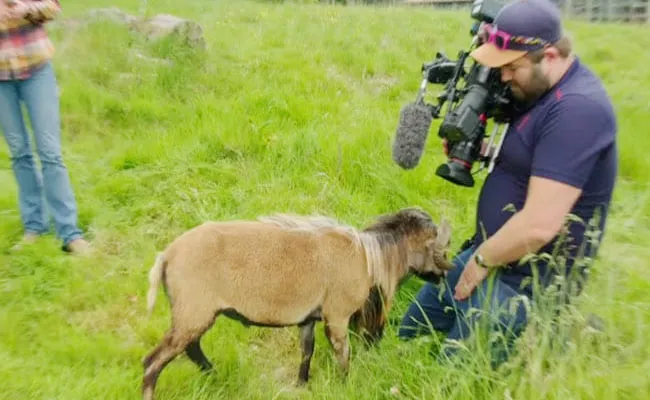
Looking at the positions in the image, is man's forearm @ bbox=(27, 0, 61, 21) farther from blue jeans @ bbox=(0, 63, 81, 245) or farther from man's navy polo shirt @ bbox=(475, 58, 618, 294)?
man's navy polo shirt @ bbox=(475, 58, 618, 294)

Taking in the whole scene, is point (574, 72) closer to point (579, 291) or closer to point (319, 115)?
point (579, 291)

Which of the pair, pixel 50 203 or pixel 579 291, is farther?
pixel 50 203

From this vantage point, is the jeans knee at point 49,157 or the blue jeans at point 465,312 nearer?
the blue jeans at point 465,312

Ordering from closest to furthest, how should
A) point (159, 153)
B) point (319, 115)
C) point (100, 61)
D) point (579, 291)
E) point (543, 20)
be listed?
point (543, 20) < point (579, 291) < point (159, 153) < point (319, 115) < point (100, 61)

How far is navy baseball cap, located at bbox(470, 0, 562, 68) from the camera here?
3086mm

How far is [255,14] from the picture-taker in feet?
39.3

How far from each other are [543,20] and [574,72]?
0.32 m

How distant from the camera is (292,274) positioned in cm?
345

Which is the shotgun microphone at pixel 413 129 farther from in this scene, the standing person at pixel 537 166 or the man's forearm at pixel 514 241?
the man's forearm at pixel 514 241

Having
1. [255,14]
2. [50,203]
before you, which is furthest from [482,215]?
[255,14]

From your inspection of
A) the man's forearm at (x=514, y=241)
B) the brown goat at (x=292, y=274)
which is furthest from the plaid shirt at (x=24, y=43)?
the man's forearm at (x=514, y=241)

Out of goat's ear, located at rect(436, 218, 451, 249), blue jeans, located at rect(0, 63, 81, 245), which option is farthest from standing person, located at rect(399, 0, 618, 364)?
blue jeans, located at rect(0, 63, 81, 245)

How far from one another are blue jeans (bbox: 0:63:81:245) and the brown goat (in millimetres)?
1806

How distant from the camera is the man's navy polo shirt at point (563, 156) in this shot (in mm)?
3020
